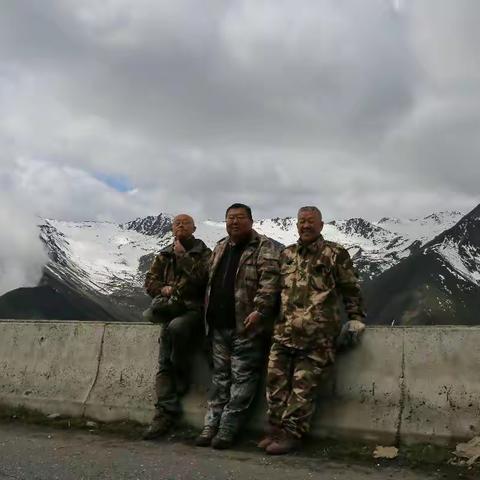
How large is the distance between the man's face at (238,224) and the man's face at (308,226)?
1.78ft

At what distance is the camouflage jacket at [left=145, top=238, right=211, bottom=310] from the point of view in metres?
6.80

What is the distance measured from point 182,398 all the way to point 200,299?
1.05 m

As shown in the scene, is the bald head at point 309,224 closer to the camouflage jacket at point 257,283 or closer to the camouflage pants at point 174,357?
the camouflage jacket at point 257,283

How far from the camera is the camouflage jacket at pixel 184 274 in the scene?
22.3ft

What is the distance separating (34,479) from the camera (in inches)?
195

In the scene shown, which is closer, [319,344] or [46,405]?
[319,344]

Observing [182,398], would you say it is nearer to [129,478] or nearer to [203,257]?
A: [203,257]

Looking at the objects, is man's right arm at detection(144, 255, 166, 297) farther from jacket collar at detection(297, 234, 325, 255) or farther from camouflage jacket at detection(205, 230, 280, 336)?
jacket collar at detection(297, 234, 325, 255)

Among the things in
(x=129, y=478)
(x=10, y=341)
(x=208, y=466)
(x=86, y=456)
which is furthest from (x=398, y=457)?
(x=10, y=341)

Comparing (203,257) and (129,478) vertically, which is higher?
(203,257)

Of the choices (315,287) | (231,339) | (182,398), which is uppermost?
(315,287)

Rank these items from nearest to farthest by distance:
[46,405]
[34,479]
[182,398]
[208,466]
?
[34,479] → [208,466] → [182,398] → [46,405]

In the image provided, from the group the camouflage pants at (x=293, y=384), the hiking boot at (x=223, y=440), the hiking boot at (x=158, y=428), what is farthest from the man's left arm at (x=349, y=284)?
the hiking boot at (x=158, y=428)

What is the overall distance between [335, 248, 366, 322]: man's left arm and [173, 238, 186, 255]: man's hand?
1701mm
